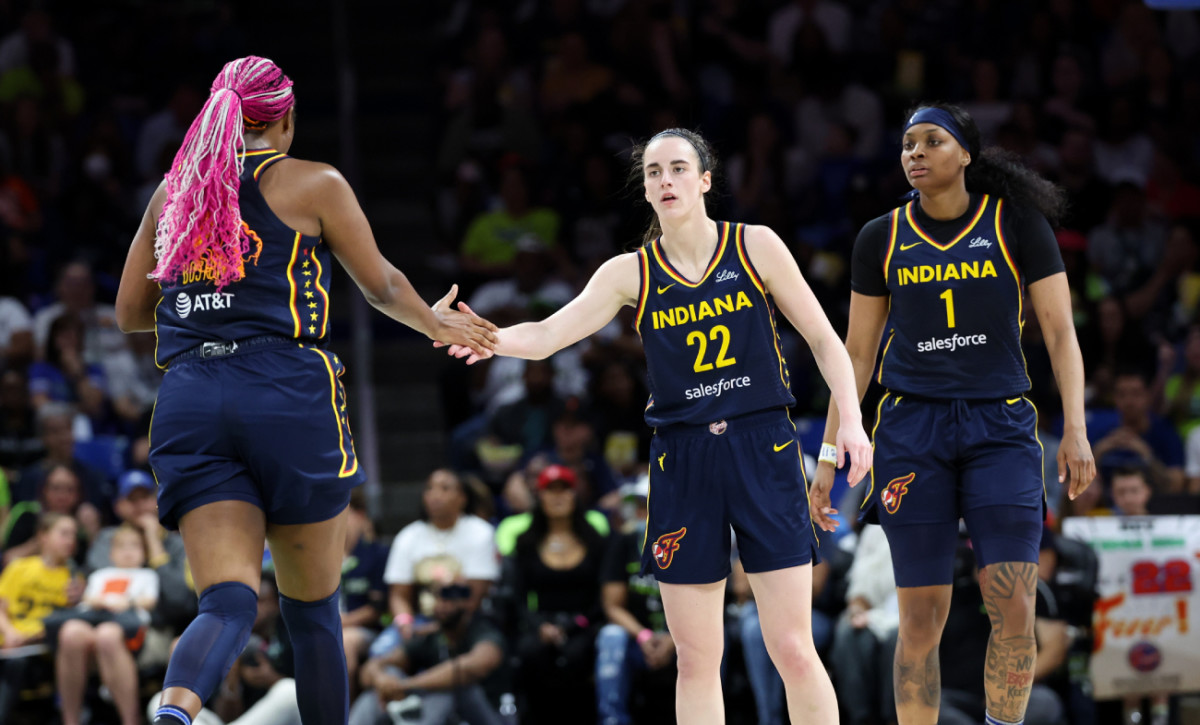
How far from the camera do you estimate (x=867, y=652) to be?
24.5 feet

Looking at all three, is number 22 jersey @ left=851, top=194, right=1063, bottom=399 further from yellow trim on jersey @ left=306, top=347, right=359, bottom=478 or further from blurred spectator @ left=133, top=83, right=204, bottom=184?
blurred spectator @ left=133, top=83, right=204, bottom=184

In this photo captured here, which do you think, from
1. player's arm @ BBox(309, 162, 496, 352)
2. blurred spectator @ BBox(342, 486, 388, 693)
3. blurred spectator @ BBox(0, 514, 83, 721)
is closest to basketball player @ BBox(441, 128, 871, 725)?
player's arm @ BBox(309, 162, 496, 352)

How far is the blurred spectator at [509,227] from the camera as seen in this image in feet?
36.6

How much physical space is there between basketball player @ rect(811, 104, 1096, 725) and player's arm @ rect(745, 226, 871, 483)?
0.43 meters

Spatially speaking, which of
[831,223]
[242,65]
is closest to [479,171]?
[831,223]

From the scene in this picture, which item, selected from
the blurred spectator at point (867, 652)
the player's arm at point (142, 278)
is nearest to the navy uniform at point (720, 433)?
the player's arm at point (142, 278)

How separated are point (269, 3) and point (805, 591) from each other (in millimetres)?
10845

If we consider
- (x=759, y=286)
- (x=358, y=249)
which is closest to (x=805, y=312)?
(x=759, y=286)

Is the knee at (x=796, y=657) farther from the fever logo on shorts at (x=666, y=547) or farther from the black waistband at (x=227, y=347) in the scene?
the black waistband at (x=227, y=347)

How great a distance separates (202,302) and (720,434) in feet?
5.33

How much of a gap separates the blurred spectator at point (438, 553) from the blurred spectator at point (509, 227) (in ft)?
10.0

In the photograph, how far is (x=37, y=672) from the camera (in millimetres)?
8289

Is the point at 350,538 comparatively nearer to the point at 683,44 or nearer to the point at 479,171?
the point at 479,171

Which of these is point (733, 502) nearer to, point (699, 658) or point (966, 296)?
point (699, 658)
